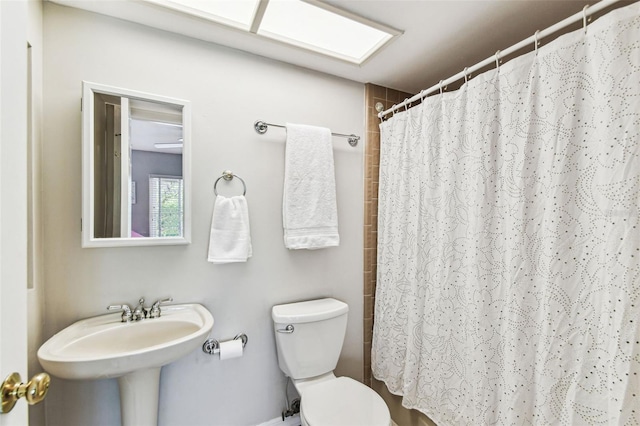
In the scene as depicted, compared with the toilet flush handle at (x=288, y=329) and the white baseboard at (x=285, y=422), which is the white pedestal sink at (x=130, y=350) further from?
the white baseboard at (x=285, y=422)

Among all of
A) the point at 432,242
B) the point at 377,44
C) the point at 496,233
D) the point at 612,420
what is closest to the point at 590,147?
the point at 496,233

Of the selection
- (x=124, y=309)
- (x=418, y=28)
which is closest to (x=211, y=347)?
(x=124, y=309)

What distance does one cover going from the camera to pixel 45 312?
117 centimetres

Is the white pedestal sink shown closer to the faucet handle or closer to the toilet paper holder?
the faucet handle

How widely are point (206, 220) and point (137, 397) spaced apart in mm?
811

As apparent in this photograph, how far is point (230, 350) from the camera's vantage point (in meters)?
1.39

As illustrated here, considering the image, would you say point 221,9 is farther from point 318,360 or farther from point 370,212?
point 318,360

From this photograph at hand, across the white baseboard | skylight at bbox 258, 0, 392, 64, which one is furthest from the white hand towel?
the white baseboard

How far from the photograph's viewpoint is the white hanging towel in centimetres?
159

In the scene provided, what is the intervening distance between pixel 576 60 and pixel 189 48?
64.5 inches

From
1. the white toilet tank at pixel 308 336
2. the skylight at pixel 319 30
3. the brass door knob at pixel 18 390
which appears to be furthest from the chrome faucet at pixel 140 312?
the skylight at pixel 319 30

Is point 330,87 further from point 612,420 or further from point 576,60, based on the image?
point 612,420

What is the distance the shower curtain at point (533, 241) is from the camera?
2.65ft

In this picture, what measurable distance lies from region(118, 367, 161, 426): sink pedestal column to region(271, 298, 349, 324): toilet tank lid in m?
0.61
